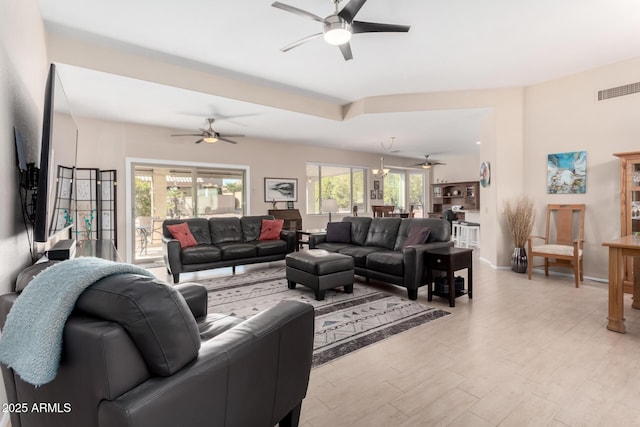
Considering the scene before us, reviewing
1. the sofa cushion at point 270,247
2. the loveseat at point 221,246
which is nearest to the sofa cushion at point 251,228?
the loveseat at point 221,246

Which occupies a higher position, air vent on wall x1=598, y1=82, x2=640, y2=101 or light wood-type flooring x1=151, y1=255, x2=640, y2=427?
air vent on wall x1=598, y1=82, x2=640, y2=101

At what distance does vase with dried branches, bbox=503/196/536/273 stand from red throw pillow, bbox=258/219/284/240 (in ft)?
13.2

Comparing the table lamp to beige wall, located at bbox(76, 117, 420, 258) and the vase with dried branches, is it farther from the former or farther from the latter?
the vase with dried branches

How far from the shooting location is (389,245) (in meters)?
4.61

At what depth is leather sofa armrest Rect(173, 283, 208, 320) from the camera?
1.88 metres

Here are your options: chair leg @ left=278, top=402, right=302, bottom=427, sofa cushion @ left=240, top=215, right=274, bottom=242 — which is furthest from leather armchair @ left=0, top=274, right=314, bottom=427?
sofa cushion @ left=240, top=215, right=274, bottom=242

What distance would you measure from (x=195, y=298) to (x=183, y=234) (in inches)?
136

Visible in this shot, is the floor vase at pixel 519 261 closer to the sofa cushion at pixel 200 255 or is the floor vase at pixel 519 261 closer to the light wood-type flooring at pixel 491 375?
the light wood-type flooring at pixel 491 375

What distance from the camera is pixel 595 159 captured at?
446 centimetres

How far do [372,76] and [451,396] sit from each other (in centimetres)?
409

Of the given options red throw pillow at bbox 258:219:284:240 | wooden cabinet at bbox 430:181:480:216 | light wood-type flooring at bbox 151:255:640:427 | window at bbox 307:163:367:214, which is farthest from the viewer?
wooden cabinet at bbox 430:181:480:216

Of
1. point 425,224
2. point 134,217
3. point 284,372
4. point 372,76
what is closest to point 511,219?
point 425,224

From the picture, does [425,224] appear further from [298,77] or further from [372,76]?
[298,77]

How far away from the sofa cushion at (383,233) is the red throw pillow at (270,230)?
1820mm
